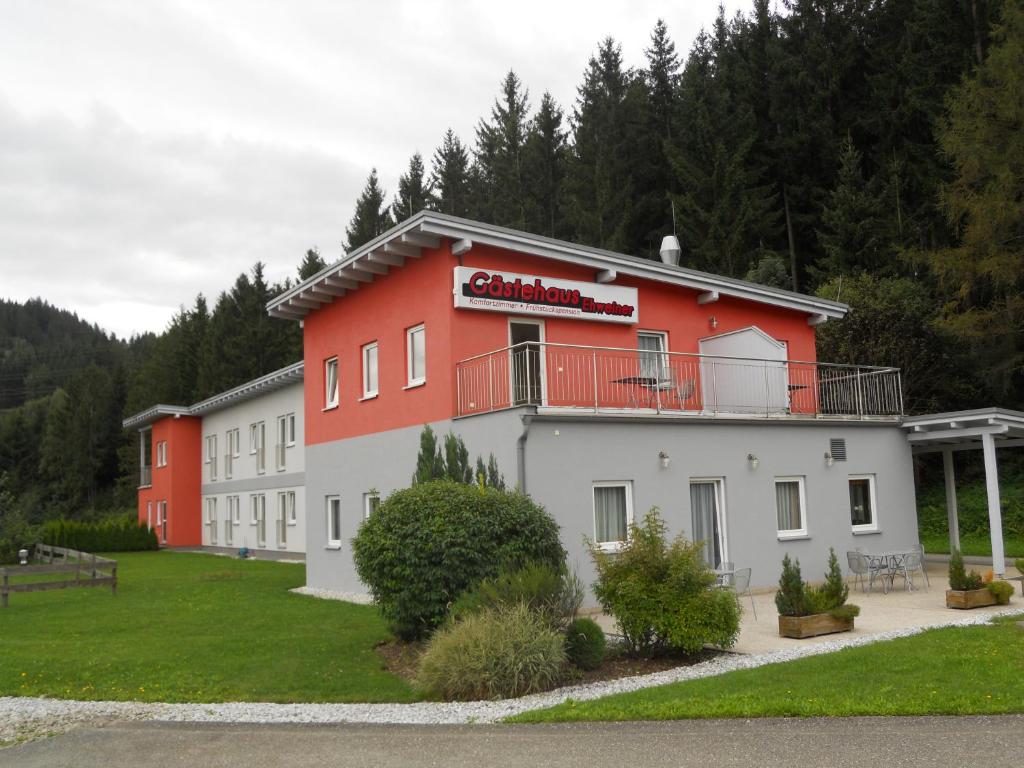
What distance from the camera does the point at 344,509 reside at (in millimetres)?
17688

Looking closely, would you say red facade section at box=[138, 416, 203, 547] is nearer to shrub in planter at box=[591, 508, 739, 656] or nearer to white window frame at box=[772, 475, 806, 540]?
white window frame at box=[772, 475, 806, 540]

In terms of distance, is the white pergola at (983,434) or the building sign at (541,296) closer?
the building sign at (541,296)

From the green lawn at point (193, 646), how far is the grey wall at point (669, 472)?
239 centimetres

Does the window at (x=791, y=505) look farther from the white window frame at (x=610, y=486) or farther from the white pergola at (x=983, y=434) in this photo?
the white window frame at (x=610, y=486)

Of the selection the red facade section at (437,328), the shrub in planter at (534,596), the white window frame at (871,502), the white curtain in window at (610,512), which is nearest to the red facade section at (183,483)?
the red facade section at (437,328)

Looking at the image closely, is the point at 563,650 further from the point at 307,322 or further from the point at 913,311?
the point at 913,311

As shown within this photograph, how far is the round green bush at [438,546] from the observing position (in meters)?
10.3

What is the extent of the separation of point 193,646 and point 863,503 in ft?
39.6

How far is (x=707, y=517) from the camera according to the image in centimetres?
1448

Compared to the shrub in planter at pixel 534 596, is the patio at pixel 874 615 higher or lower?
lower

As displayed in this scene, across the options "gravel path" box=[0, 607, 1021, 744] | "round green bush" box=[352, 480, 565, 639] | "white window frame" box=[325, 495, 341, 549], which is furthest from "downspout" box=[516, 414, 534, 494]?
"white window frame" box=[325, 495, 341, 549]

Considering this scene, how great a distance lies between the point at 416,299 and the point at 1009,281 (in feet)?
51.5

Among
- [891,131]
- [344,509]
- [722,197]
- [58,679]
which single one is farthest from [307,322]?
[891,131]

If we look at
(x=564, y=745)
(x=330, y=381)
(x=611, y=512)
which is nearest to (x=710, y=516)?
(x=611, y=512)
